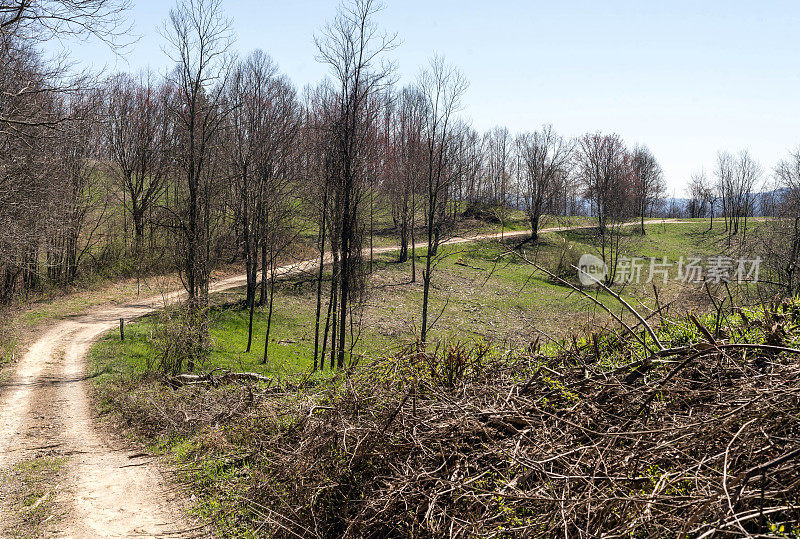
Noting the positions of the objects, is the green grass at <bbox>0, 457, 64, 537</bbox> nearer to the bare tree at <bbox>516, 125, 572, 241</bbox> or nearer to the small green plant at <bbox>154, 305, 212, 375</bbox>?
the small green plant at <bbox>154, 305, 212, 375</bbox>

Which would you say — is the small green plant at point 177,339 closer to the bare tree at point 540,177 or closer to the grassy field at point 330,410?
the grassy field at point 330,410

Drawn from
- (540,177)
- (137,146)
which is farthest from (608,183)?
(137,146)

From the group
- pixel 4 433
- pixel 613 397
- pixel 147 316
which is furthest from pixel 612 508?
pixel 147 316

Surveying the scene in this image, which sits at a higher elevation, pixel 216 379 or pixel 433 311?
pixel 216 379

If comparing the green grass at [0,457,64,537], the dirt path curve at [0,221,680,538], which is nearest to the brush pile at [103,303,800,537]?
the dirt path curve at [0,221,680,538]

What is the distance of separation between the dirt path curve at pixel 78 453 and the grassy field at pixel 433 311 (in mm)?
1418

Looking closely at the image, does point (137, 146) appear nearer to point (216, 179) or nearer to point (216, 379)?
point (216, 179)

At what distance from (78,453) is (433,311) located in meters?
21.2

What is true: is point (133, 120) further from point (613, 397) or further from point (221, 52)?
point (613, 397)

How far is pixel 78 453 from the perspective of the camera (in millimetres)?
8344

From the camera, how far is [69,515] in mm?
5859

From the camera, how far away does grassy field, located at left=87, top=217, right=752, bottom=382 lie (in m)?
17.5

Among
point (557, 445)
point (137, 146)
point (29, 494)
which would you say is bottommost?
point (29, 494)

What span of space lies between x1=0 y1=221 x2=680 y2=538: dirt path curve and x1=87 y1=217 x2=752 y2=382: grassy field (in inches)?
55.8
